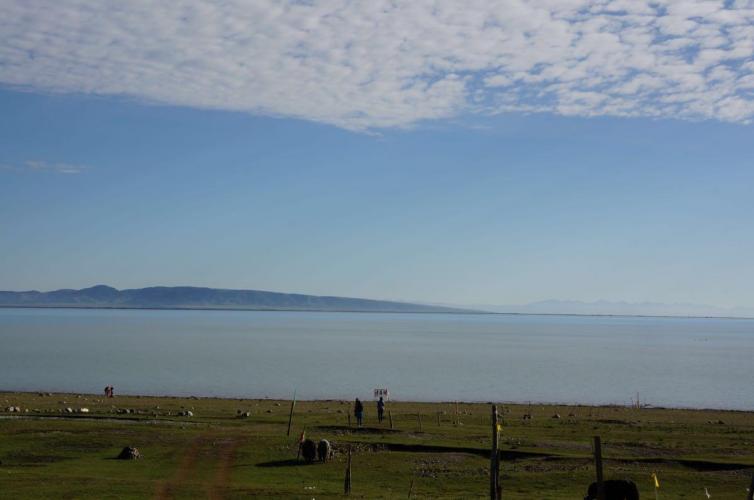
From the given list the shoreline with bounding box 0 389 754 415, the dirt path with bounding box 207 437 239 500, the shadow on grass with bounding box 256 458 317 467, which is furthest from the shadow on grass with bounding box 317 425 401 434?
the shoreline with bounding box 0 389 754 415

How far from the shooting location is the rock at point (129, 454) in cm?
3988

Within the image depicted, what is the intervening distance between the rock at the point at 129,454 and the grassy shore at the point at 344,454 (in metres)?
0.72

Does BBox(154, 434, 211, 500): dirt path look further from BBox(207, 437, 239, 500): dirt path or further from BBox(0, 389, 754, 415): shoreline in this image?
BBox(0, 389, 754, 415): shoreline

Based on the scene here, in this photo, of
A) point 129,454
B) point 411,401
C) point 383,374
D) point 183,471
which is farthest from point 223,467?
point 383,374

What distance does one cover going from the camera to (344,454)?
41.6 meters

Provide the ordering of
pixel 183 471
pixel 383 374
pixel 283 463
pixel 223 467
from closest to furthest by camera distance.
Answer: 1. pixel 183 471
2. pixel 223 467
3. pixel 283 463
4. pixel 383 374

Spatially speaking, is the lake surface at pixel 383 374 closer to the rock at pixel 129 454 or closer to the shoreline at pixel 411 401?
the shoreline at pixel 411 401

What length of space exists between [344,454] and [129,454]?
421 inches

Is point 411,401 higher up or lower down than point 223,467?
higher up

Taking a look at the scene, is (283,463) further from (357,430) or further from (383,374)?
(383,374)

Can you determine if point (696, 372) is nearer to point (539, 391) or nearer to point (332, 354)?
point (539, 391)

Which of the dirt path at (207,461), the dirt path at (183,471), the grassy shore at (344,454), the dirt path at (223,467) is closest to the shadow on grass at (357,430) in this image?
the grassy shore at (344,454)

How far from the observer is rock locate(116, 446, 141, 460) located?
39875 millimetres

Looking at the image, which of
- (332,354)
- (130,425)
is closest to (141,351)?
(332,354)
